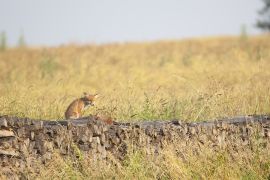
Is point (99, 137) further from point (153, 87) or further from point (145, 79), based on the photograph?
point (145, 79)

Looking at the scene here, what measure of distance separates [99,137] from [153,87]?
9.43 m

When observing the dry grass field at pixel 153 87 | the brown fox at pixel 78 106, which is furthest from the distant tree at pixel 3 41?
the brown fox at pixel 78 106

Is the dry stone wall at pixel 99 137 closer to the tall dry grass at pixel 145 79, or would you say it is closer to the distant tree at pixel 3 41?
the tall dry grass at pixel 145 79

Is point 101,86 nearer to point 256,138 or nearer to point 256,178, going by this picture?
point 256,138

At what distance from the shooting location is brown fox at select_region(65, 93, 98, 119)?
10.5 meters

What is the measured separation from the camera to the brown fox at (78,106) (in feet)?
34.6

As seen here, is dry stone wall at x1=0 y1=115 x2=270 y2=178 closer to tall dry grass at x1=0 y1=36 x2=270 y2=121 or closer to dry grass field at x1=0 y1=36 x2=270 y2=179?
dry grass field at x1=0 y1=36 x2=270 y2=179

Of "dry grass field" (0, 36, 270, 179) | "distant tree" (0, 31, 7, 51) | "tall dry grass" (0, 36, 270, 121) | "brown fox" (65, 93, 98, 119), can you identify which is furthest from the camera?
"distant tree" (0, 31, 7, 51)

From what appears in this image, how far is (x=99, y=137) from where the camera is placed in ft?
29.0

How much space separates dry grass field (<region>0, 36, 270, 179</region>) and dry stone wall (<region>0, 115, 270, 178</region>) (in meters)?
0.25

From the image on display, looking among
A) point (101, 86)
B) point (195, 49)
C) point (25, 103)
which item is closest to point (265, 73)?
point (101, 86)

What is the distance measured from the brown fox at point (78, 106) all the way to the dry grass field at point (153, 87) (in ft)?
0.84

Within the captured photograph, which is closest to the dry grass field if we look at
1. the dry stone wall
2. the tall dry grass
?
the tall dry grass

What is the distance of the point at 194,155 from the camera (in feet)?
28.0
